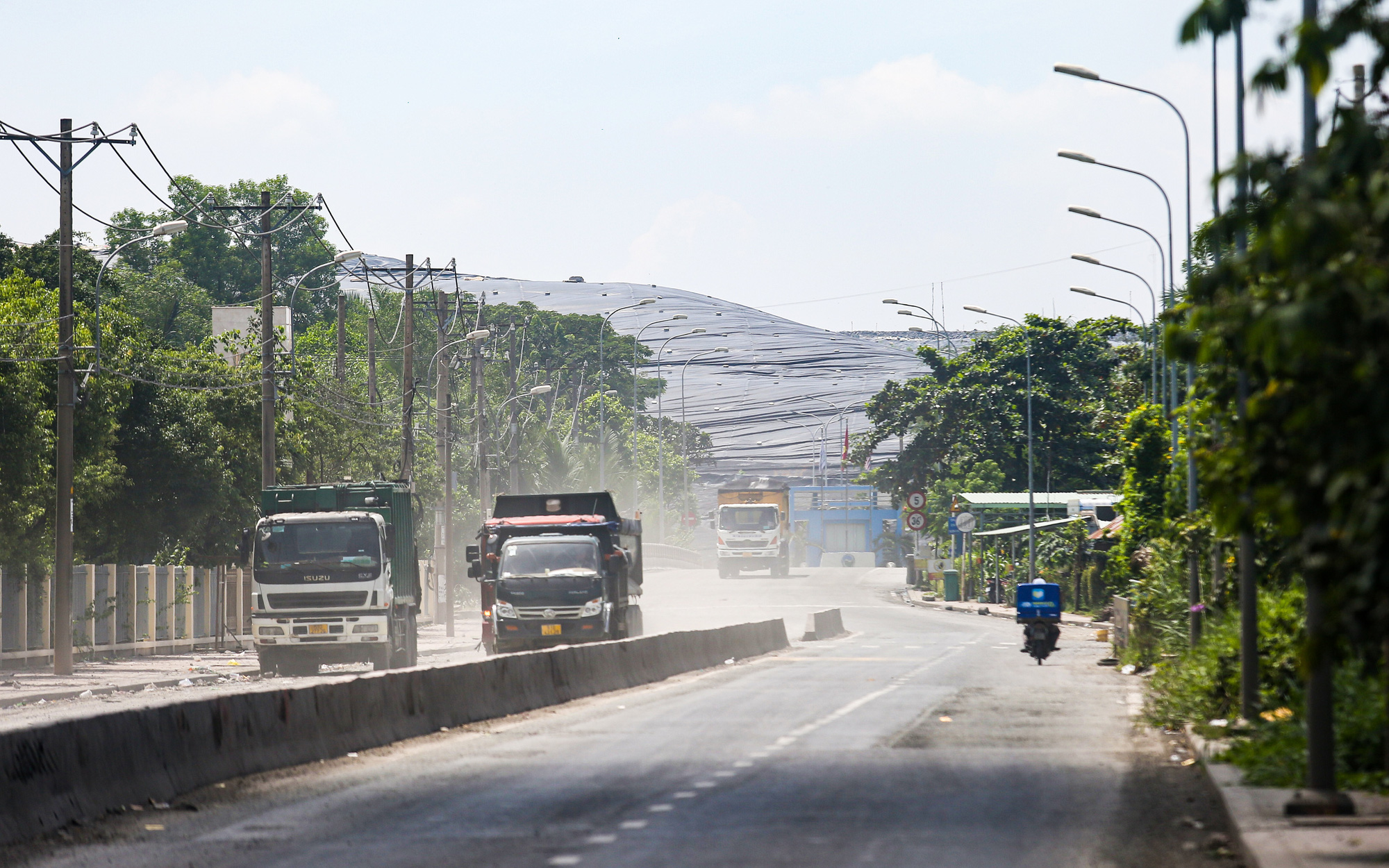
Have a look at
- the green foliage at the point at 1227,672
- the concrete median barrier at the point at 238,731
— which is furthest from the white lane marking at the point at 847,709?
the concrete median barrier at the point at 238,731

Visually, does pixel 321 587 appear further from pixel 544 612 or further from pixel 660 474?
pixel 660 474

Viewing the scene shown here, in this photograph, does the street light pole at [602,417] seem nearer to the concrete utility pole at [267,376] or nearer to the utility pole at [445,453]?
the utility pole at [445,453]

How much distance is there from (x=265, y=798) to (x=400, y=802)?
1081 millimetres

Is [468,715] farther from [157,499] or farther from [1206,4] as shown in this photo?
[157,499]

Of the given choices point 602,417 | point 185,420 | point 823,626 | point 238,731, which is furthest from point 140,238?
point 602,417

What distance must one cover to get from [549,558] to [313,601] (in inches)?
202

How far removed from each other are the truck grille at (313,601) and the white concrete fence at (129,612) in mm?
6639

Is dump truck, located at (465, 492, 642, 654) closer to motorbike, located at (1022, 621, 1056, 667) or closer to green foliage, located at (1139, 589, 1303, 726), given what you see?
motorbike, located at (1022, 621, 1056, 667)

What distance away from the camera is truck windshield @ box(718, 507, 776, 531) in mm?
84062

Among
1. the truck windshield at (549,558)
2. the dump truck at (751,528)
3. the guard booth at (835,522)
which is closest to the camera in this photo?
the truck windshield at (549,558)

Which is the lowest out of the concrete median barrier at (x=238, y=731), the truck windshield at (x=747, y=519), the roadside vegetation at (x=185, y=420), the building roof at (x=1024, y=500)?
the concrete median barrier at (x=238, y=731)

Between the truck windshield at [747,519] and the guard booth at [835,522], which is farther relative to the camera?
the guard booth at [835,522]

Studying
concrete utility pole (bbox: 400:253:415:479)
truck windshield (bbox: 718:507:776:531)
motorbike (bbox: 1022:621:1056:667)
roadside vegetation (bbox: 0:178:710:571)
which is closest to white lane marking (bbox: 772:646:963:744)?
motorbike (bbox: 1022:621:1056:667)

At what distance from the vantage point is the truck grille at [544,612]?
3222 centimetres
